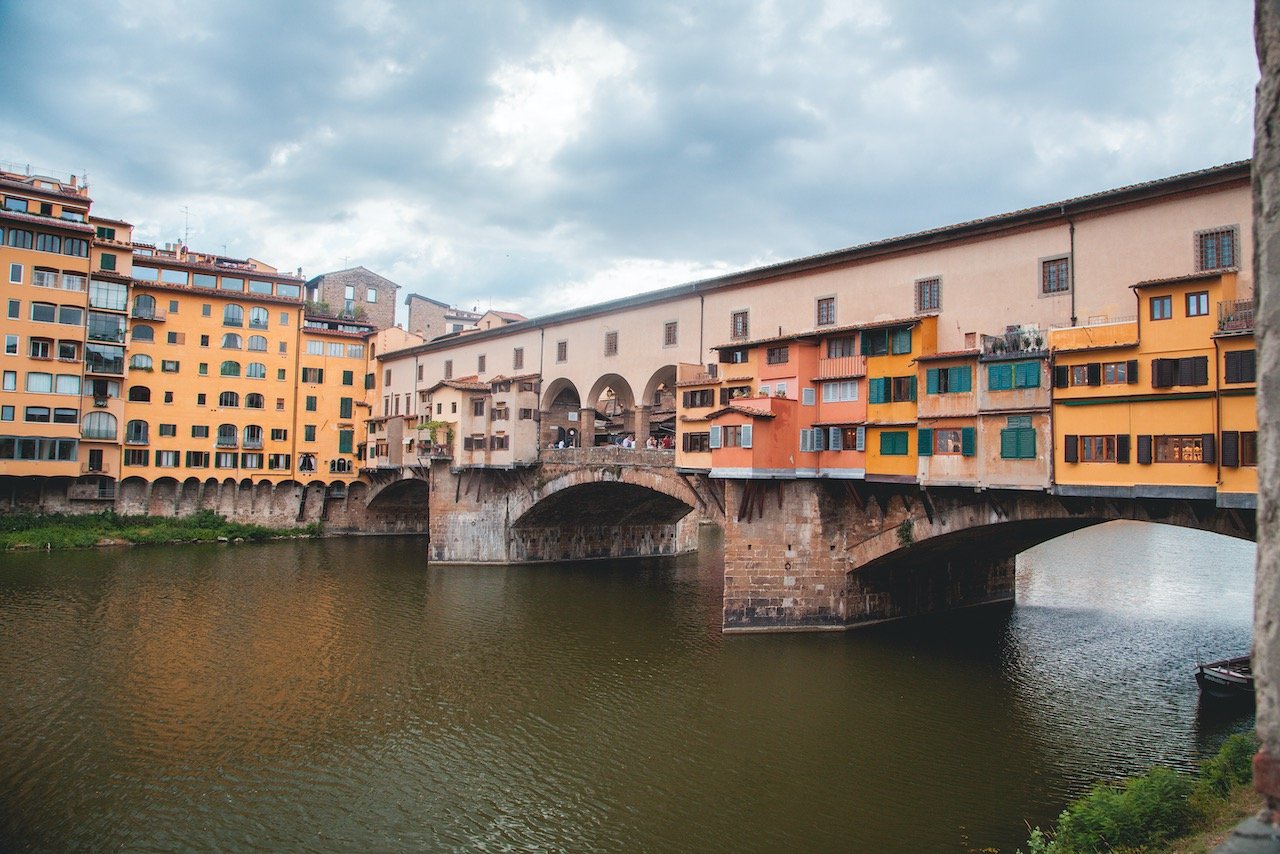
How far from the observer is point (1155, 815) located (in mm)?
11078

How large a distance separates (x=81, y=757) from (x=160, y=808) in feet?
11.1

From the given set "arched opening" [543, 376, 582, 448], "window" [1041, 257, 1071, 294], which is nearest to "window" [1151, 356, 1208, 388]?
"window" [1041, 257, 1071, 294]

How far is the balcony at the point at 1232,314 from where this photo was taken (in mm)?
16719

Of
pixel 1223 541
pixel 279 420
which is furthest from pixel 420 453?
pixel 1223 541

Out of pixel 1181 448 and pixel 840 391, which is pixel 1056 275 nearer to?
pixel 1181 448

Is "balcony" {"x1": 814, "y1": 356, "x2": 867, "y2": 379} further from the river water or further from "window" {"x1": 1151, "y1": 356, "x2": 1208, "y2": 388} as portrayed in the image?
the river water

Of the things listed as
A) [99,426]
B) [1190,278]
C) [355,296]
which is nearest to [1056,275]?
[1190,278]

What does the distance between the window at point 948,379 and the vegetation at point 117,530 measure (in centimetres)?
4510

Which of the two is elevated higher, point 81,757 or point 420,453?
point 420,453

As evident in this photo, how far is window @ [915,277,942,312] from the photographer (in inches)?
953

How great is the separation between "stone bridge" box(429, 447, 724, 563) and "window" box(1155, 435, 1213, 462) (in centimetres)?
2073

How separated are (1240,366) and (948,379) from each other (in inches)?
268

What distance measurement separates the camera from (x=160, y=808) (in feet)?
46.2

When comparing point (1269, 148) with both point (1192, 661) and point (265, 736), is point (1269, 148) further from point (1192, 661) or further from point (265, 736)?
point (1192, 661)
